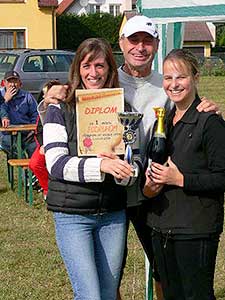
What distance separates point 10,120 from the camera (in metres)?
9.36

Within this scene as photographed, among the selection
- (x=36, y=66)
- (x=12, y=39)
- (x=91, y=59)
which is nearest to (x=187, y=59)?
(x=91, y=59)

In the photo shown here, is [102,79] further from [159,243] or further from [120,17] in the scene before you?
[120,17]

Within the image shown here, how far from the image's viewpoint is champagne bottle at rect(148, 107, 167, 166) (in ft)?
10.6

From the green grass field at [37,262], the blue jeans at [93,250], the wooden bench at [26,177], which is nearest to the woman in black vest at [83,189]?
the blue jeans at [93,250]

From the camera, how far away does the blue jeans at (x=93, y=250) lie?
3293 mm

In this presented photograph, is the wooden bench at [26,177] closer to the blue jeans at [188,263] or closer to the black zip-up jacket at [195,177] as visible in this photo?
the blue jeans at [188,263]

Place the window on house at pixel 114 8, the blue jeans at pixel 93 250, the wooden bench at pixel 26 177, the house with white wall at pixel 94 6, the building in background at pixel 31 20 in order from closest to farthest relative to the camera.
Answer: the blue jeans at pixel 93 250 → the wooden bench at pixel 26 177 → the building in background at pixel 31 20 → the house with white wall at pixel 94 6 → the window on house at pixel 114 8

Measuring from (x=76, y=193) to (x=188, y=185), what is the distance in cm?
51

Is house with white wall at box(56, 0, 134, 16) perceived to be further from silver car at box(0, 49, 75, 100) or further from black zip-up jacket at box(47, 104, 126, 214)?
black zip-up jacket at box(47, 104, 126, 214)

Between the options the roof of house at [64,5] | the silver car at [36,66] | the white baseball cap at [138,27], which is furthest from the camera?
the roof of house at [64,5]

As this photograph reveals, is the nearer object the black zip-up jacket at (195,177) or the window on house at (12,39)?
the black zip-up jacket at (195,177)

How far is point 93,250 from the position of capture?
11.0 ft

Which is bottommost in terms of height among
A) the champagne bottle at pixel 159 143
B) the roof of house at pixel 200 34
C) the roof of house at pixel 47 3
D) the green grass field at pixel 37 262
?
the roof of house at pixel 200 34

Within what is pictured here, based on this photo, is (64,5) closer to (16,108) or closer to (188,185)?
(16,108)
